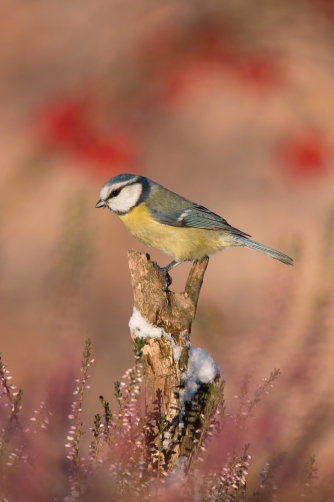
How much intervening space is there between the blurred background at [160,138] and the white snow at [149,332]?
70 cm

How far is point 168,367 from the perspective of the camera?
→ 6.37 ft

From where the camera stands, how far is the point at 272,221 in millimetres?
5133

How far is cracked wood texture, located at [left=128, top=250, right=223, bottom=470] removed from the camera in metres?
1.81

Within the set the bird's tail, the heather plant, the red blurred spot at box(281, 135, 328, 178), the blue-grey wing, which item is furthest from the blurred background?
the heather plant

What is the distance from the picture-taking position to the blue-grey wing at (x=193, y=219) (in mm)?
3059

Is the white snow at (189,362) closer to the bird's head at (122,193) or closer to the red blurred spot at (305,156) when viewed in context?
the bird's head at (122,193)

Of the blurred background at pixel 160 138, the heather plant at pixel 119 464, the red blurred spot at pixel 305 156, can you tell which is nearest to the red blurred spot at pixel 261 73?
the blurred background at pixel 160 138

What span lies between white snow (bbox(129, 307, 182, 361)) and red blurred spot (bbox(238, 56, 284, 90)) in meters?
5.27

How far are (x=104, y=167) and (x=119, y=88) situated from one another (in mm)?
1418

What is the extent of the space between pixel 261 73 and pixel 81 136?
7.57ft

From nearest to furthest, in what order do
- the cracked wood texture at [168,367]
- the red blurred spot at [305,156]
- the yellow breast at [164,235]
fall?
the cracked wood texture at [168,367], the yellow breast at [164,235], the red blurred spot at [305,156]

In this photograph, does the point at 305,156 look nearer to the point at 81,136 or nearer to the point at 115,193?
the point at 81,136

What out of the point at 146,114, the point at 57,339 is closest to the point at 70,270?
the point at 57,339

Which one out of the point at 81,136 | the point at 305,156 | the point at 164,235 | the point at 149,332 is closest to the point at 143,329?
the point at 149,332
